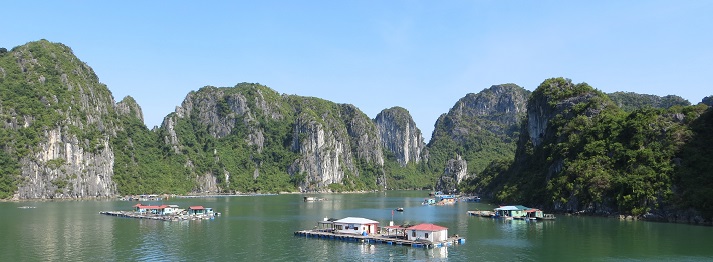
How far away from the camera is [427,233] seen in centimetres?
5544

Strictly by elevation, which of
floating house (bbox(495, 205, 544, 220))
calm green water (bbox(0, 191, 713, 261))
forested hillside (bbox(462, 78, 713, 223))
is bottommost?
calm green water (bbox(0, 191, 713, 261))

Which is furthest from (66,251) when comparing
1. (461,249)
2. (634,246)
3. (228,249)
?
(634,246)

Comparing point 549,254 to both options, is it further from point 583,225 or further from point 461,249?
point 583,225

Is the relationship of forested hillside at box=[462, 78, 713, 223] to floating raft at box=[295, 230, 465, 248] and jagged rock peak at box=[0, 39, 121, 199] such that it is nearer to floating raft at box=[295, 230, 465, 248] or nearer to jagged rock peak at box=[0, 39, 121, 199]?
floating raft at box=[295, 230, 465, 248]

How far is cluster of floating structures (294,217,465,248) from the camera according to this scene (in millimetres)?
55281

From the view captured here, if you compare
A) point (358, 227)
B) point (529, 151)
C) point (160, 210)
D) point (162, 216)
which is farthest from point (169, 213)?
point (529, 151)

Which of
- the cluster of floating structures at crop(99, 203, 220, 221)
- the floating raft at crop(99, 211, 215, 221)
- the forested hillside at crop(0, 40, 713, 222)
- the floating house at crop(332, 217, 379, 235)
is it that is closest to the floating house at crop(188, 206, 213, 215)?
the cluster of floating structures at crop(99, 203, 220, 221)

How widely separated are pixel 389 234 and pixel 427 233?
6299 mm

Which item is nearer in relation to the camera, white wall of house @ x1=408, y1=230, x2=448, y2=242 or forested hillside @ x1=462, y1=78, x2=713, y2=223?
white wall of house @ x1=408, y1=230, x2=448, y2=242

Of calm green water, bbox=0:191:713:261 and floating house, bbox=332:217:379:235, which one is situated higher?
floating house, bbox=332:217:379:235

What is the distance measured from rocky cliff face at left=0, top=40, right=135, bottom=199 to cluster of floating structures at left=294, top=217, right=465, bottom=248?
109 m

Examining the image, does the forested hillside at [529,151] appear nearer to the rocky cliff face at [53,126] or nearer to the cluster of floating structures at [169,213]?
the rocky cliff face at [53,126]

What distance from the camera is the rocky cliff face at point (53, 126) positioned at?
145750 mm

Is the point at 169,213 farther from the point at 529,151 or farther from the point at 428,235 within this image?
the point at 529,151
